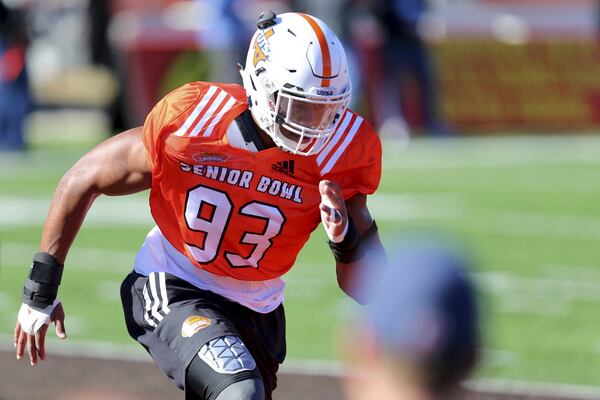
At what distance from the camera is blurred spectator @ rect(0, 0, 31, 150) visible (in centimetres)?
1719

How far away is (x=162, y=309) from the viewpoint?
206 inches

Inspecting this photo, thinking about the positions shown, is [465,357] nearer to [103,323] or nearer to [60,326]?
[60,326]

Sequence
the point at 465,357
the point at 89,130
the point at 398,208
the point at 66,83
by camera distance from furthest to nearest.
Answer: the point at 66,83
the point at 89,130
the point at 398,208
the point at 465,357

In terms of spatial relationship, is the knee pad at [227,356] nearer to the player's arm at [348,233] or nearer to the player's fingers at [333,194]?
the player's arm at [348,233]

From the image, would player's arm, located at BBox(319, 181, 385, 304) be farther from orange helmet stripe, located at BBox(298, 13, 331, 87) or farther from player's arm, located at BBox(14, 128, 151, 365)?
player's arm, located at BBox(14, 128, 151, 365)

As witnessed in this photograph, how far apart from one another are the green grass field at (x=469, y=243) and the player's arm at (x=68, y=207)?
103cm


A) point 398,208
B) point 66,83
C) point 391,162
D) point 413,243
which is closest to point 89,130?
point 66,83

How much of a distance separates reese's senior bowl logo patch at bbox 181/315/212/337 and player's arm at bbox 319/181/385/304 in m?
0.55

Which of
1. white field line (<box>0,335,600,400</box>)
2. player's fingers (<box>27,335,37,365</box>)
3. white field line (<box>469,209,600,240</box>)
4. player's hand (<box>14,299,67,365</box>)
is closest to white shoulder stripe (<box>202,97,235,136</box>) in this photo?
player's hand (<box>14,299,67,365</box>)

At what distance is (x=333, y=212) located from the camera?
4891 millimetres

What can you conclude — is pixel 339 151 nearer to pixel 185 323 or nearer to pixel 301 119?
pixel 301 119

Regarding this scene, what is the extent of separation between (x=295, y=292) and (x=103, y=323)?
1.51 metres

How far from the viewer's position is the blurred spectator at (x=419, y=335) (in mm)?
2359

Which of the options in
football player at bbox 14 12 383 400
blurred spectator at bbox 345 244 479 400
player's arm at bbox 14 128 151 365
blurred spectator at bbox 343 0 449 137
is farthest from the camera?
blurred spectator at bbox 343 0 449 137
